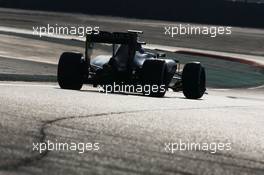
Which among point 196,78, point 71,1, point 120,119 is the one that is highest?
point 120,119

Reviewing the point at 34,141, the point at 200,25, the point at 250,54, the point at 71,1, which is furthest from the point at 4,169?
the point at 71,1

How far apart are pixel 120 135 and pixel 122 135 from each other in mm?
21

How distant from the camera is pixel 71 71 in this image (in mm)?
13305

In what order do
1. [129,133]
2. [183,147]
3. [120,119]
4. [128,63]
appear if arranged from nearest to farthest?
1. [183,147]
2. [129,133]
3. [120,119]
4. [128,63]

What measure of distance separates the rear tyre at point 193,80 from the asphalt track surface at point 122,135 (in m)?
2.73

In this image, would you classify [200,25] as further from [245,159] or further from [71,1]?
[245,159]

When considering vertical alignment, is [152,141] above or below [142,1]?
above

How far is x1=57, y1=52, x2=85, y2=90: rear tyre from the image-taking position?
13.3 metres

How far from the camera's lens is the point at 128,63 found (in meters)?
13.2

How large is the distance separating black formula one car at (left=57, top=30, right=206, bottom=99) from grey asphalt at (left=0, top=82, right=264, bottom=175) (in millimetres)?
2651

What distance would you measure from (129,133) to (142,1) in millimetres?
45280

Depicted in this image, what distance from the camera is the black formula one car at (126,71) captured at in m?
12.7

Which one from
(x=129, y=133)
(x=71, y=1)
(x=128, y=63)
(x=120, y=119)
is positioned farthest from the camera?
(x=71, y=1)

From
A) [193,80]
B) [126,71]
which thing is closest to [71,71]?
[126,71]
